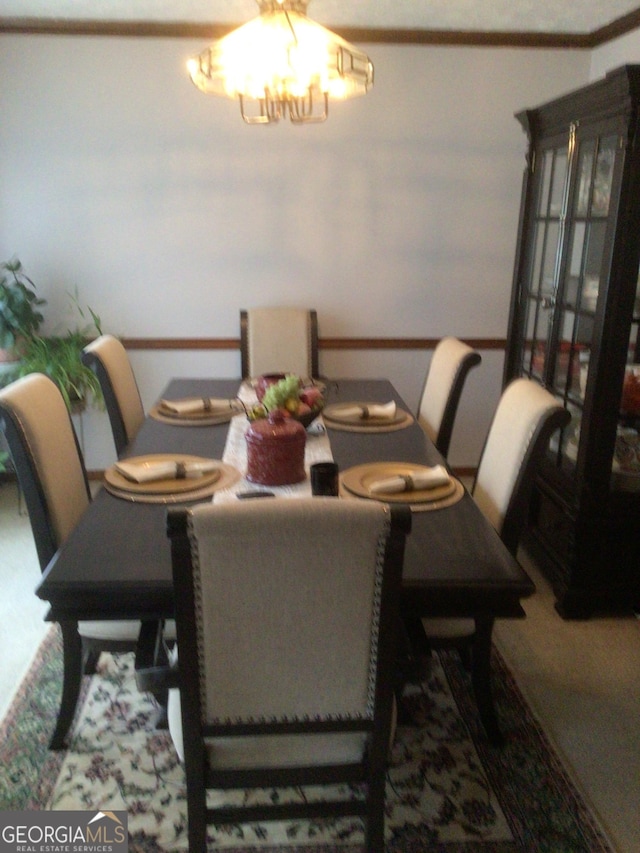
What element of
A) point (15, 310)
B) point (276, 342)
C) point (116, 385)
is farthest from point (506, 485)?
point (15, 310)

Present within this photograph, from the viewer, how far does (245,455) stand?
211 cm

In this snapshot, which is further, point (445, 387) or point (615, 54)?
point (615, 54)

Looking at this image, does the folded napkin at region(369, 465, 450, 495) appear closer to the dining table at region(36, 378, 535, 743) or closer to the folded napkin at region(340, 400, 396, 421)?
the dining table at region(36, 378, 535, 743)

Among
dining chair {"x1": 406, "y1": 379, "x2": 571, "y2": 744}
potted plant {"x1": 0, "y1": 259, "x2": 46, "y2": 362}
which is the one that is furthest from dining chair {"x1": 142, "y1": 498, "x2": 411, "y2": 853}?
potted plant {"x1": 0, "y1": 259, "x2": 46, "y2": 362}

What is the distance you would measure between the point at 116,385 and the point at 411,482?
1.22 m

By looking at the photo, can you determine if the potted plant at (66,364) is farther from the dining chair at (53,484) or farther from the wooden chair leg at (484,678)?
the wooden chair leg at (484,678)

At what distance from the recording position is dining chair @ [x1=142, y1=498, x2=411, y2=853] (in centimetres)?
112

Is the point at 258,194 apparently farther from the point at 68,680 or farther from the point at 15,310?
the point at 68,680

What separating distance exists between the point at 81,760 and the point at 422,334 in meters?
2.63

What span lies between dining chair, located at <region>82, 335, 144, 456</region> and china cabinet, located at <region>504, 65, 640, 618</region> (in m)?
1.61

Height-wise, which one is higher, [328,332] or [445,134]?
[445,134]

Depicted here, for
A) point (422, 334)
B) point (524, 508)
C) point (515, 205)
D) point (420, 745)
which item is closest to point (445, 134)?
point (515, 205)

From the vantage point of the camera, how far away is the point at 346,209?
359 cm

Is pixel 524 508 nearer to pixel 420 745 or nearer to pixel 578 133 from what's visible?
pixel 420 745
